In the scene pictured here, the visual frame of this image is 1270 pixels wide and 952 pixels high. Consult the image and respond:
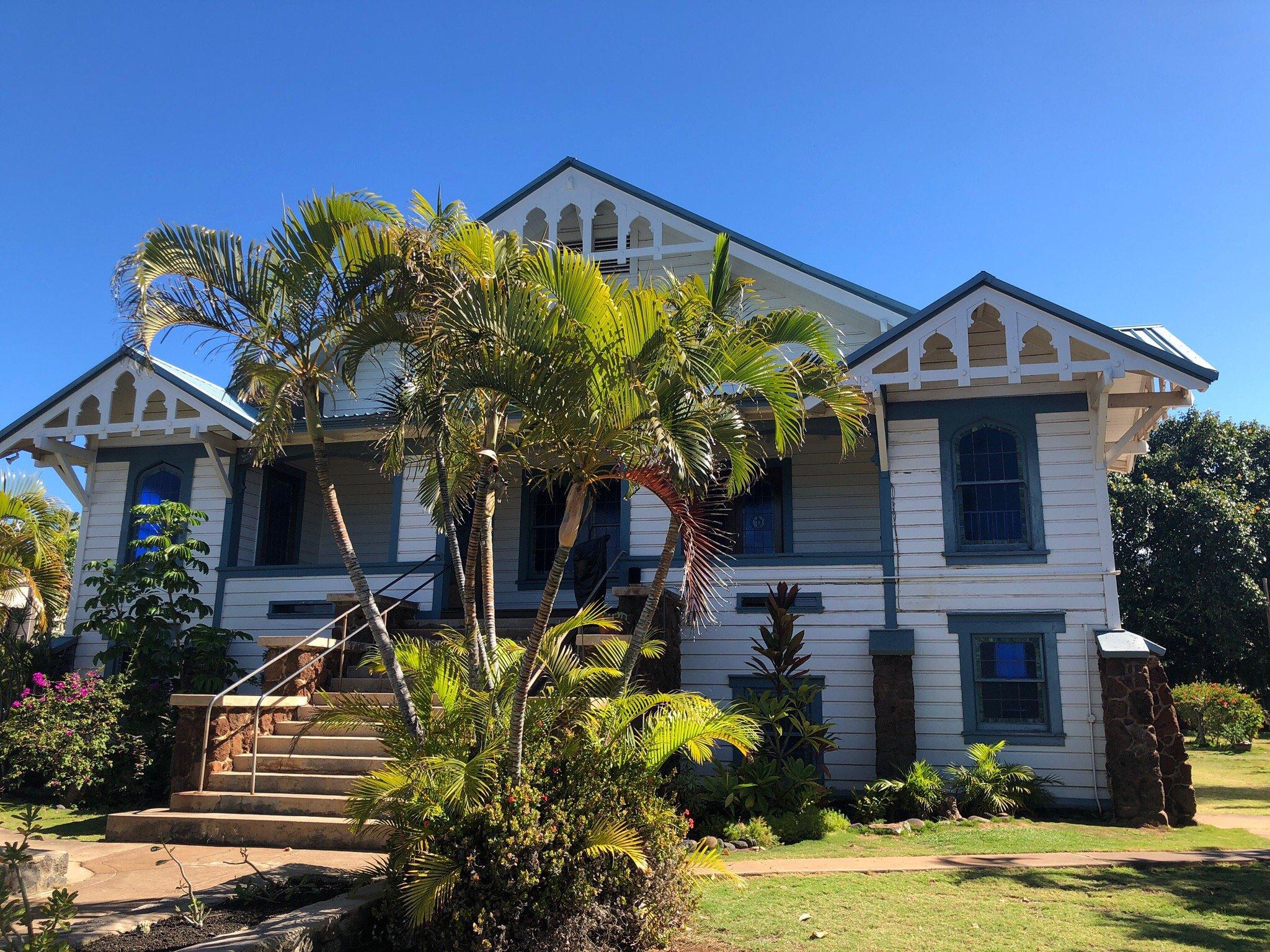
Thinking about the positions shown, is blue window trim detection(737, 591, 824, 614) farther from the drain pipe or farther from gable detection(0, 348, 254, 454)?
gable detection(0, 348, 254, 454)

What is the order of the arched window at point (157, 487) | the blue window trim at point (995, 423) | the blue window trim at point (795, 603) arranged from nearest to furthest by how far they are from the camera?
the blue window trim at point (995, 423) → the blue window trim at point (795, 603) → the arched window at point (157, 487)

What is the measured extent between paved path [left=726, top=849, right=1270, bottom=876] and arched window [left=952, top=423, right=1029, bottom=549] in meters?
4.84

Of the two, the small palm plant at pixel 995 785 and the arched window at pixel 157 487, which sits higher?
the arched window at pixel 157 487

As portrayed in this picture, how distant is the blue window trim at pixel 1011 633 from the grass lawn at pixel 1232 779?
2.75m

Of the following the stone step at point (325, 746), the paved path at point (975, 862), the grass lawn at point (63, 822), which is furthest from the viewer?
the stone step at point (325, 746)

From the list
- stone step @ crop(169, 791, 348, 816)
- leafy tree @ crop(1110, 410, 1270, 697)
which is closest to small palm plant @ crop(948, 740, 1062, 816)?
stone step @ crop(169, 791, 348, 816)

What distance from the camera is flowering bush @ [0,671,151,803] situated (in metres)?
11.3

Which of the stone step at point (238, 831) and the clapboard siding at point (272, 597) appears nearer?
the stone step at point (238, 831)

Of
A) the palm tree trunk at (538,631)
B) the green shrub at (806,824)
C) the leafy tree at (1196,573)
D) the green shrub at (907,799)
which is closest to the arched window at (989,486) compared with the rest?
the green shrub at (907,799)

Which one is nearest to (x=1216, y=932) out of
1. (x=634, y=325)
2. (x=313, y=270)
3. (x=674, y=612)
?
(x=634, y=325)

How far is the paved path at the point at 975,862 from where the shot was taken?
841cm

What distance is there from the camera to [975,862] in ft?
28.4

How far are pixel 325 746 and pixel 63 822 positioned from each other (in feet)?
10.1

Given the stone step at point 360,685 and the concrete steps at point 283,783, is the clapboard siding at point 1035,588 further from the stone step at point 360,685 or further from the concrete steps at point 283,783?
the concrete steps at point 283,783
